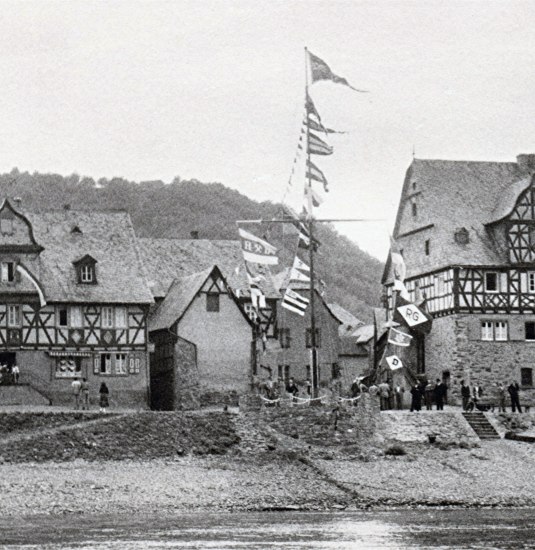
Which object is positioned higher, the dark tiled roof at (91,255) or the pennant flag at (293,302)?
the dark tiled roof at (91,255)

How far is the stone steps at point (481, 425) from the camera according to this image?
7309 centimetres

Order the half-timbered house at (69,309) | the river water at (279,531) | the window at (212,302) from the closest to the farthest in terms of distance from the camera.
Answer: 1. the river water at (279,531)
2. the half-timbered house at (69,309)
3. the window at (212,302)

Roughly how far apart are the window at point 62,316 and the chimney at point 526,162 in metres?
28.1

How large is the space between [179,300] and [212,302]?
6.36ft

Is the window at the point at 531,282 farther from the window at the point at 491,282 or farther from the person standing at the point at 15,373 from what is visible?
the person standing at the point at 15,373

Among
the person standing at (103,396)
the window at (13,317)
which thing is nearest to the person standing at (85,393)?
the person standing at (103,396)

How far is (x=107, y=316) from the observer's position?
84.5 m

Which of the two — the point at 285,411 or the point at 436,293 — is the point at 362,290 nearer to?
the point at 436,293

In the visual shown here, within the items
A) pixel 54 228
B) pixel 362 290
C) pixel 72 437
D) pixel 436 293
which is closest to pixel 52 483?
pixel 72 437

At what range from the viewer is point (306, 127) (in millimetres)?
75250

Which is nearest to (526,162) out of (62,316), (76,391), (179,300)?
(179,300)

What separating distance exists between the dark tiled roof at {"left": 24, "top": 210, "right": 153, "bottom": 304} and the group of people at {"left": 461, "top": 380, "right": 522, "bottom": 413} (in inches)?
671

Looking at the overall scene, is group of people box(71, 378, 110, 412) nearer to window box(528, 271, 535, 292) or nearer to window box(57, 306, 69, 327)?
window box(57, 306, 69, 327)

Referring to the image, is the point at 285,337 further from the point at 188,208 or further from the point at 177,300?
the point at 188,208
